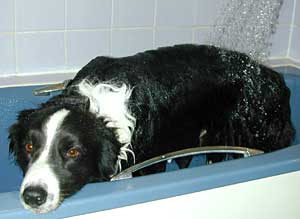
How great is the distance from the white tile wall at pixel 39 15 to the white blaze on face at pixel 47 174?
65cm

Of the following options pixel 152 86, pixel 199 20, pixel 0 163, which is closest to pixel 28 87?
pixel 0 163

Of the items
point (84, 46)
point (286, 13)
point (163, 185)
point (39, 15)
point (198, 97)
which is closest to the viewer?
point (163, 185)

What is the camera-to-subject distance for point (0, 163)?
5.97 ft

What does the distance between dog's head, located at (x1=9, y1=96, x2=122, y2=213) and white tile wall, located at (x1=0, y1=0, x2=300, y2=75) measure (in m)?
0.50

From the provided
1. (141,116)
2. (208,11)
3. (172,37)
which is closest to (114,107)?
(141,116)

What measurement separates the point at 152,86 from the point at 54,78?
0.48 m

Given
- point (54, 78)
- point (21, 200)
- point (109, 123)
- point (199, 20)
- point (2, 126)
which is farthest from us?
point (199, 20)

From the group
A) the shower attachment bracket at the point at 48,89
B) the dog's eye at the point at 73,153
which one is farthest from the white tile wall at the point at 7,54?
the dog's eye at the point at 73,153

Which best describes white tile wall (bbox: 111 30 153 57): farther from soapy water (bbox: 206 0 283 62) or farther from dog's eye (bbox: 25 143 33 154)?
dog's eye (bbox: 25 143 33 154)

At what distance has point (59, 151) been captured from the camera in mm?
1293

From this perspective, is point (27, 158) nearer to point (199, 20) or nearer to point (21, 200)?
point (21, 200)

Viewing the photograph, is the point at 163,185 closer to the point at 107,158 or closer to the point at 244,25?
the point at 107,158

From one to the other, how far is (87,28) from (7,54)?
1.01 ft

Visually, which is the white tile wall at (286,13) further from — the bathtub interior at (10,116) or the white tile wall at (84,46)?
the bathtub interior at (10,116)
